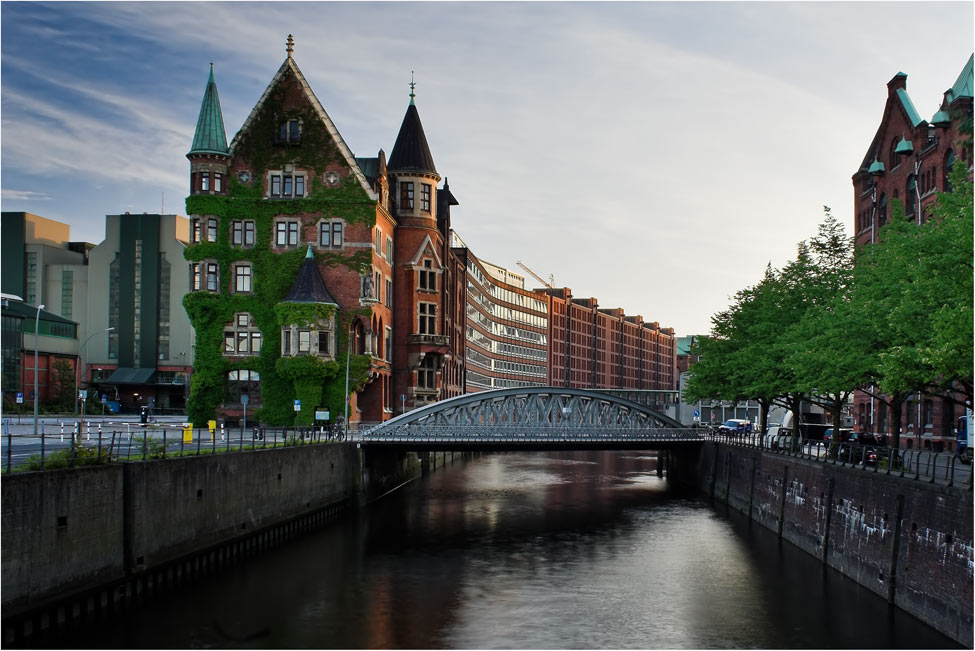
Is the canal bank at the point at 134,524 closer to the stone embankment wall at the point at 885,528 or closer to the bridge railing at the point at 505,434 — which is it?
the bridge railing at the point at 505,434

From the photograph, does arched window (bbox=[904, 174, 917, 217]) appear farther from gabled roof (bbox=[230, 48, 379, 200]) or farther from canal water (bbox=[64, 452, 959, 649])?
gabled roof (bbox=[230, 48, 379, 200])

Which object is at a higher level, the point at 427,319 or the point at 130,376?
the point at 427,319

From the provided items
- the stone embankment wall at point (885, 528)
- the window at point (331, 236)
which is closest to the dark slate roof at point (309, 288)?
the window at point (331, 236)

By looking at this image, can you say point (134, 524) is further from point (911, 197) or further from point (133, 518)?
point (911, 197)

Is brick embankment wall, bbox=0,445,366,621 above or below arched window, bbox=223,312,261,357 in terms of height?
below

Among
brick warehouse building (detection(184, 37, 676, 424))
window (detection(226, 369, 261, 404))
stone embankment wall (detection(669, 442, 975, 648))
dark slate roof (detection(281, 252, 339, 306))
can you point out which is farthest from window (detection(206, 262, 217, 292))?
stone embankment wall (detection(669, 442, 975, 648))

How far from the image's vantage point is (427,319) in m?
83.2

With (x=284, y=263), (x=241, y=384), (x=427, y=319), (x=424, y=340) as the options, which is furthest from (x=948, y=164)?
(x=241, y=384)

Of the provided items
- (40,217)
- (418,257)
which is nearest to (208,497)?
(418,257)

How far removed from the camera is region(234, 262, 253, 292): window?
73188 millimetres

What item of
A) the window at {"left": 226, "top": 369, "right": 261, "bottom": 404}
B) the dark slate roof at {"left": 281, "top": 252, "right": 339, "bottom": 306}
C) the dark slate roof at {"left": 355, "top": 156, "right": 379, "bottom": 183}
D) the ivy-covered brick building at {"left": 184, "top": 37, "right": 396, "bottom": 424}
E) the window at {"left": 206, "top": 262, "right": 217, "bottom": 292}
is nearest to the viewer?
the dark slate roof at {"left": 281, "top": 252, "right": 339, "bottom": 306}

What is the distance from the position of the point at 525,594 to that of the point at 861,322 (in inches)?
710

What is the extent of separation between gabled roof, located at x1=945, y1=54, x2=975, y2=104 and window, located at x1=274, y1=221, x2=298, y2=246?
4378 centimetres

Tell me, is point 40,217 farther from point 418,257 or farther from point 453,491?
point 453,491
